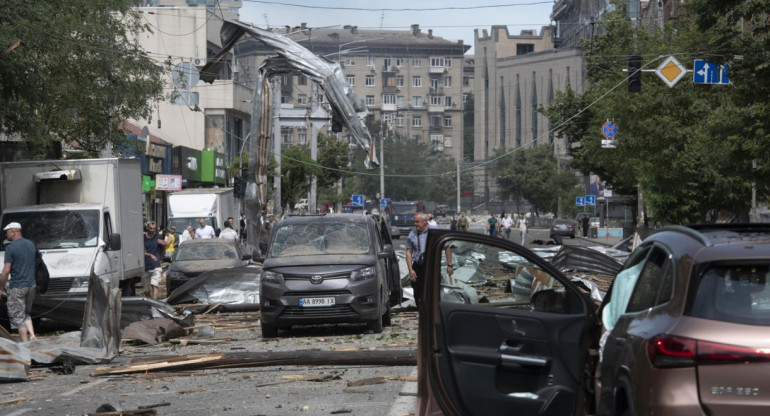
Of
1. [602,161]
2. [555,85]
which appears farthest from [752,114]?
[555,85]

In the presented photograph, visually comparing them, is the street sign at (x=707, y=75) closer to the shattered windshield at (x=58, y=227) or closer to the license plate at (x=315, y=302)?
the license plate at (x=315, y=302)

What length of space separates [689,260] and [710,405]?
76cm

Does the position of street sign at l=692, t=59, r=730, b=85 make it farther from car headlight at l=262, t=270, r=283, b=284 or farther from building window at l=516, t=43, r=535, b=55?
building window at l=516, t=43, r=535, b=55

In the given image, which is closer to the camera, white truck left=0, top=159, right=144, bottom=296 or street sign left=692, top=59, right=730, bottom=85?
white truck left=0, top=159, right=144, bottom=296

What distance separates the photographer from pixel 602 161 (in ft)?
162

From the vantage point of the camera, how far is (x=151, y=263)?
25.5m

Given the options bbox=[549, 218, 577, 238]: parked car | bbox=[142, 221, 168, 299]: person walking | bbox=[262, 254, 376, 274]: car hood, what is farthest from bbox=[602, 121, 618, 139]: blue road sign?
bbox=[262, 254, 376, 274]: car hood

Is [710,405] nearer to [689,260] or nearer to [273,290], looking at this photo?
[689,260]

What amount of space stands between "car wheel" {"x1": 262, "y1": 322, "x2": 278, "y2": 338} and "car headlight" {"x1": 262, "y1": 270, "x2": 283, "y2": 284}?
628mm

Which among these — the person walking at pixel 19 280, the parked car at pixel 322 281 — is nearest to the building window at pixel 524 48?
the parked car at pixel 322 281

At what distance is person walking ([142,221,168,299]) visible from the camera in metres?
25.2

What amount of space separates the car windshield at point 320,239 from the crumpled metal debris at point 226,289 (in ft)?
17.1

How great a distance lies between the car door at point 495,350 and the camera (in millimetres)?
5793

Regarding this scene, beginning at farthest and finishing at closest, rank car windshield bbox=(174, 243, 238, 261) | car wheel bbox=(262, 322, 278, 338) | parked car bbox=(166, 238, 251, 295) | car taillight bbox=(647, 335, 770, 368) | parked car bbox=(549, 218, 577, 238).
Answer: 1. parked car bbox=(549, 218, 577, 238)
2. car windshield bbox=(174, 243, 238, 261)
3. parked car bbox=(166, 238, 251, 295)
4. car wheel bbox=(262, 322, 278, 338)
5. car taillight bbox=(647, 335, 770, 368)
